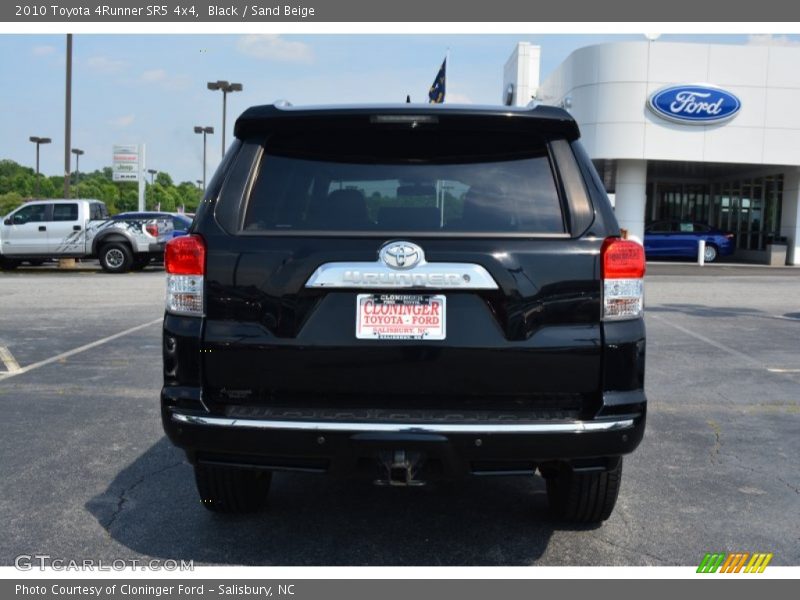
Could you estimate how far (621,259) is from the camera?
340cm

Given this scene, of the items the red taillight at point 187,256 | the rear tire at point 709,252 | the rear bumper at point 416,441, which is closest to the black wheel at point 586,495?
the rear bumper at point 416,441

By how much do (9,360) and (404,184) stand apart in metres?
6.80

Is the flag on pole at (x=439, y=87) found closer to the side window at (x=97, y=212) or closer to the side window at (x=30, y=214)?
the side window at (x=97, y=212)

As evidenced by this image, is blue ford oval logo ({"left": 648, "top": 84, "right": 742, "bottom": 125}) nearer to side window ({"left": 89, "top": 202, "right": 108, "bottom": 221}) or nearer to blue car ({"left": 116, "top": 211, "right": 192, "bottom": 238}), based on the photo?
blue car ({"left": 116, "top": 211, "right": 192, "bottom": 238})

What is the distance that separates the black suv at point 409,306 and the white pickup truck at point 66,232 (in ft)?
65.5

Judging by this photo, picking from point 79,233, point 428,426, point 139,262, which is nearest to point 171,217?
point 139,262

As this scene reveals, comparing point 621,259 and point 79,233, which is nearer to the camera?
point 621,259

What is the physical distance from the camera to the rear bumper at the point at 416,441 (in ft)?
10.6

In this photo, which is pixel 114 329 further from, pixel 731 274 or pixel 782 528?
pixel 731 274

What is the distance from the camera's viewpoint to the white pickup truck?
22.6 m

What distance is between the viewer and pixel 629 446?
11.1 ft

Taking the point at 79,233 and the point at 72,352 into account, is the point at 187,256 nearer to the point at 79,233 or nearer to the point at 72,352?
the point at 72,352

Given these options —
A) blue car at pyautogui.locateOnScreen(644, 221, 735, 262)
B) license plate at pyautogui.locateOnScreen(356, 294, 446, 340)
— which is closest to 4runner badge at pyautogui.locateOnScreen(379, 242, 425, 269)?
license plate at pyautogui.locateOnScreen(356, 294, 446, 340)

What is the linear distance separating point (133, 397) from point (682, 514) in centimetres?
458
